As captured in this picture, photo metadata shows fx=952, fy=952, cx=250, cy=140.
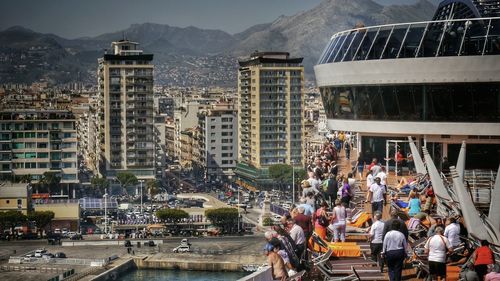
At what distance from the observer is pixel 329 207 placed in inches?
754

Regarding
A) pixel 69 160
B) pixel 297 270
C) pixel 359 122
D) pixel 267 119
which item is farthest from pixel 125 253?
pixel 297 270

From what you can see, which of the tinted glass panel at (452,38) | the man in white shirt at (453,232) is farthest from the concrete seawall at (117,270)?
the man in white shirt at (453,232)

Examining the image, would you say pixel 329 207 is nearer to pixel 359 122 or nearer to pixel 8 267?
pixel 359 122

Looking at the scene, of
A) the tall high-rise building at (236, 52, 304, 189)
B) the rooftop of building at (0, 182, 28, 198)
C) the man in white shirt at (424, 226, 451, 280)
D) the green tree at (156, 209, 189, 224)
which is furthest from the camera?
the tall high-rise building at (236, 52, 304, 189)

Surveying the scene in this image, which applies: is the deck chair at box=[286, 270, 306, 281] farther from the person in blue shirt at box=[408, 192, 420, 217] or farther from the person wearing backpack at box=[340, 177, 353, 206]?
the person wearing backpack at box=[340, 177, 353, 206]

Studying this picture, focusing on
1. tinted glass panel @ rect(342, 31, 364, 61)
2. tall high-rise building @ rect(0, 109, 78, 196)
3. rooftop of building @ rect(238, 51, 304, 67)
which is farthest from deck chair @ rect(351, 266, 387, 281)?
rooftop of building @ rect(238, 51, 304, 67)

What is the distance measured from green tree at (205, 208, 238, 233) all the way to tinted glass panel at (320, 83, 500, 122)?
280ft

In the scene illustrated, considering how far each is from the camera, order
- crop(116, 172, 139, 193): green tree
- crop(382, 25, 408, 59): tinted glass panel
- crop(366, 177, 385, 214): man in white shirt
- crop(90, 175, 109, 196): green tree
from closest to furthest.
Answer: crop(366, 177, 385, 214): man in white shirt < crop(382, 25, 408, 59): tinted glass panel < crop(116, 172, 139, 193): green tree < crop(90, 175, 109, 196): green tree

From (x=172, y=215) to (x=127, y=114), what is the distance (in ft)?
93.3

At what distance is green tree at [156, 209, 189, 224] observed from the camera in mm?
108812

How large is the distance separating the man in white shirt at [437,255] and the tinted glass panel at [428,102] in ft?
26.4

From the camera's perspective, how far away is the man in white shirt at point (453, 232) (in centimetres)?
1286

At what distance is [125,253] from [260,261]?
14563mm

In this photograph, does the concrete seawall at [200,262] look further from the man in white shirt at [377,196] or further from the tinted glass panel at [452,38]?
the man in white shirt at [377,196]
